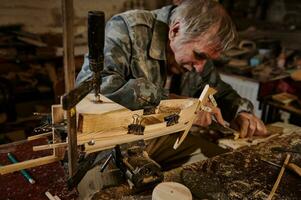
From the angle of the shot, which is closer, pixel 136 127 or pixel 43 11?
pixel 136 127

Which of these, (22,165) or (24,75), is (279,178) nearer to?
(22,165)

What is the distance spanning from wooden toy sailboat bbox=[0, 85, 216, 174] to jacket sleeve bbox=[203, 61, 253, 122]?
886mm

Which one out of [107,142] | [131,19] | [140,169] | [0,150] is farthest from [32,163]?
[131,19]

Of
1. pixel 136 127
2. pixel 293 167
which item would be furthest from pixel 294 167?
pixel 136 127

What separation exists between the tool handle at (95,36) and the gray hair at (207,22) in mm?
759

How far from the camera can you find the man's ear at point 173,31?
1.75 m

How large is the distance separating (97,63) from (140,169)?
46 centimetres

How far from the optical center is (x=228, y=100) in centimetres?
221

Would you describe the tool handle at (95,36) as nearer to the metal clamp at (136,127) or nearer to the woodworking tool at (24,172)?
the metal clamp at (136,127)

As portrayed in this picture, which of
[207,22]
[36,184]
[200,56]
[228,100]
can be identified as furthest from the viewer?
[228,100]

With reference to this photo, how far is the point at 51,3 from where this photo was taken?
345cm

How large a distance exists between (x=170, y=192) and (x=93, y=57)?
1.78ft

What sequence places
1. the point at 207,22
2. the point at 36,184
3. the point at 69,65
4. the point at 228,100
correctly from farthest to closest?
the point at 228,100 < the point at 207,22 < the point at 36,184 < the point at 69,65

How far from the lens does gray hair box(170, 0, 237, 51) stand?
163cm
